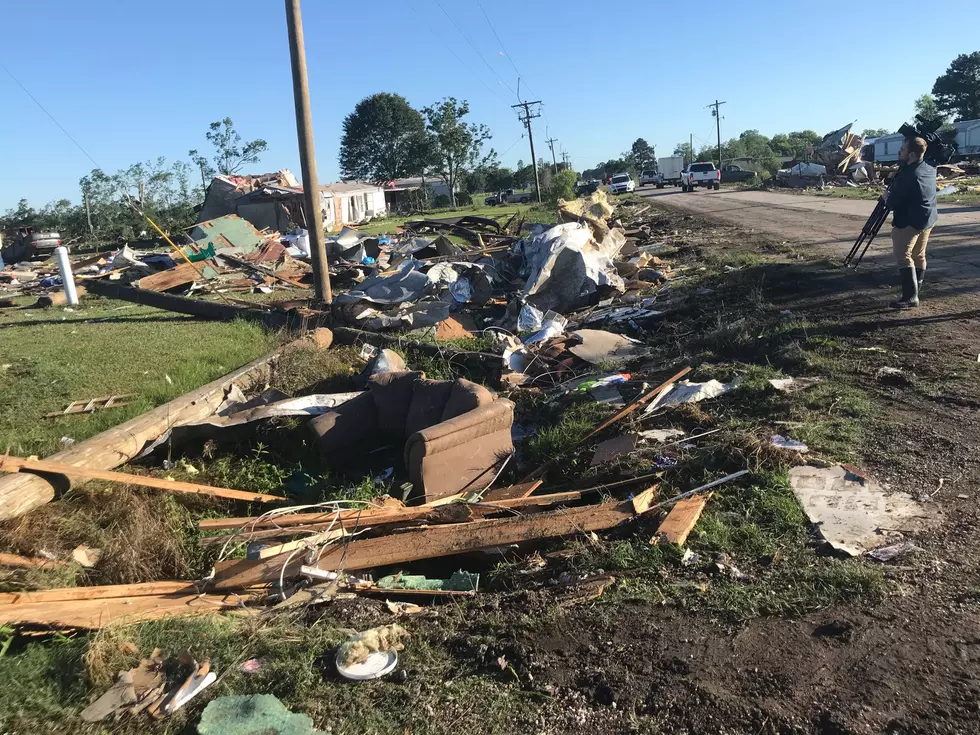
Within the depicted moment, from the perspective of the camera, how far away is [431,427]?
16.0ft

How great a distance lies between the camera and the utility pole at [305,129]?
33.2ft

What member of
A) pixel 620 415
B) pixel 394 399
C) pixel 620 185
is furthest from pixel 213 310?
pixel 620 185

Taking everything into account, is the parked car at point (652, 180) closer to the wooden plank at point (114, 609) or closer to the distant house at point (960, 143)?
the distant house at point (960, 143)

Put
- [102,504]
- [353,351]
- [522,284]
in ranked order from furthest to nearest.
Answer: [522,284] → [353,351] → [102,504]

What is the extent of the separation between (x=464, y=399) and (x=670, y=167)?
61.0 metres

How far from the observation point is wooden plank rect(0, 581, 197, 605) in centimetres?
352

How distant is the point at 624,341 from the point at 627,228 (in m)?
12.5

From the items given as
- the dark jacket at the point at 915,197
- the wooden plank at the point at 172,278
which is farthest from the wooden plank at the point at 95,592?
the wooden plank at the point at 172,278

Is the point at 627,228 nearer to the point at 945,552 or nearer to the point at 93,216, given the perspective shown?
the point at 945,552

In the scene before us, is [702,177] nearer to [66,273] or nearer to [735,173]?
[735,173]

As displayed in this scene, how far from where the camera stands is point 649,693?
2551 mm

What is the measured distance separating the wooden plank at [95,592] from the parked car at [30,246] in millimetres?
26635

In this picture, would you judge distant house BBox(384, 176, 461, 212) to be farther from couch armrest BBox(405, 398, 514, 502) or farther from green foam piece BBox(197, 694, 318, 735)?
green foam piece BBox(197, 694, 318, 735)

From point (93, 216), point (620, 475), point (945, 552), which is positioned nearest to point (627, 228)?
point (620, 475)
